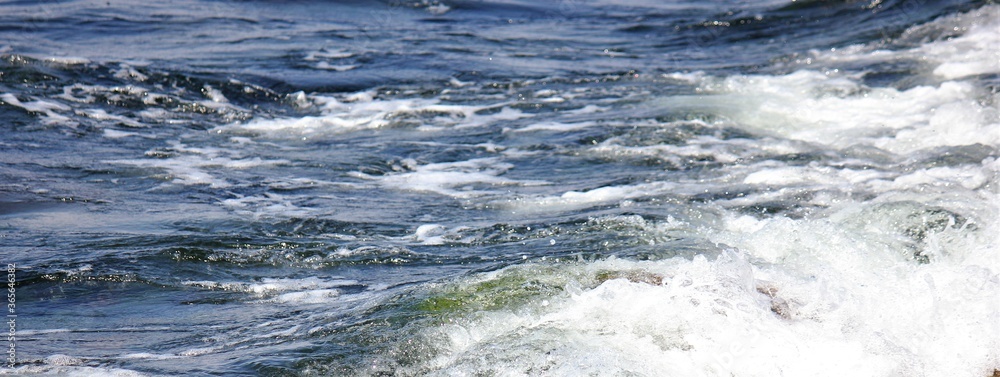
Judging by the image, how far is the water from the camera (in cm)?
345

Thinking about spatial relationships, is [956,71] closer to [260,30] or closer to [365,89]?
[365,89]

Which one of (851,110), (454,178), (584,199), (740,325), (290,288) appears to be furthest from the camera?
(851,110)

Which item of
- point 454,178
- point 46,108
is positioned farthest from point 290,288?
point 46,108

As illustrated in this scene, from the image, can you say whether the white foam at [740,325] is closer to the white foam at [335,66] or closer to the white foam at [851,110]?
the white foam at [851,110]

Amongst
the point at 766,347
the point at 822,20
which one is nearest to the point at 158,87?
the point at 766,347

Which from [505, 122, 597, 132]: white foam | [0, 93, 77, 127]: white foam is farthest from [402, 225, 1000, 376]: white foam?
[0, 93, 77, 127]: white foam

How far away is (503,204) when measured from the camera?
5.81m

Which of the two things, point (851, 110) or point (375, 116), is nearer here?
point (851, 110)

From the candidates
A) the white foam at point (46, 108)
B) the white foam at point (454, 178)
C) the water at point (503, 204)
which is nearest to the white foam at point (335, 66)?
the water at point (503, 204)

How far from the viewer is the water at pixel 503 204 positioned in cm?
345

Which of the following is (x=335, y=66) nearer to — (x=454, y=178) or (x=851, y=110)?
(x=454, y=178)

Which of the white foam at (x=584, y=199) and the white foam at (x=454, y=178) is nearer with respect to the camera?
the white foam at (x=584, y=199)

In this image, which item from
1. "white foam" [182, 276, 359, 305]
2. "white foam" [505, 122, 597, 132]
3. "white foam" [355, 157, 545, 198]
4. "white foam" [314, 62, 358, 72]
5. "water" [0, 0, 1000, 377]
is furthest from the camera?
"white foam" [314, 62, 358, 72]

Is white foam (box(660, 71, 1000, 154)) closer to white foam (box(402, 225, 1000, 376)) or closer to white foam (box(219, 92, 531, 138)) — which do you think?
white foam (box(219, 92, 531, 138))
